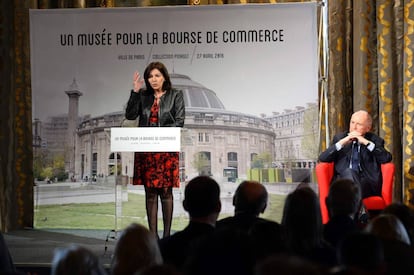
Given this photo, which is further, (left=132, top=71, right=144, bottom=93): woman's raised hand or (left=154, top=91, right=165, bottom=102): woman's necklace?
(left=132, top=71, right=144, bottom=93): woman's raised hand

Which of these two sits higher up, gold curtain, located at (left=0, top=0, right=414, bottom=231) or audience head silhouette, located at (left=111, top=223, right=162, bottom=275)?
gold curtain, located at (left=0, top=0, right=414, bottom=231)

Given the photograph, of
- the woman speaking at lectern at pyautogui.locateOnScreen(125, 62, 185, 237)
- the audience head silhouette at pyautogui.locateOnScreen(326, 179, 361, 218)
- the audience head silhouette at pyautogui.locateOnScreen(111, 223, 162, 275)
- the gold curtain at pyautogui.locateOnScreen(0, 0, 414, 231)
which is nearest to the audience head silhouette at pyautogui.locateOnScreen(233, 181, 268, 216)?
the audience head silhouette at pyautogui.locateOnScreen(326, 179, 361, 218)

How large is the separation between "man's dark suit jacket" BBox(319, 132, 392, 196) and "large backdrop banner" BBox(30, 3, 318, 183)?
0.62 metres

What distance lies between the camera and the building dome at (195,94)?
19.5 ft

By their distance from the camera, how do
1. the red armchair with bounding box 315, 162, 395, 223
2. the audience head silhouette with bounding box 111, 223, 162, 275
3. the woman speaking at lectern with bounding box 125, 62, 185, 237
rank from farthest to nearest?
the woman speaking at lectern with bounding box 125, 62, 185, 237
the red armchair with bounding box 315, 162, 395, 223
the audience head silhouette with bounding box 111, 223, 162, 275

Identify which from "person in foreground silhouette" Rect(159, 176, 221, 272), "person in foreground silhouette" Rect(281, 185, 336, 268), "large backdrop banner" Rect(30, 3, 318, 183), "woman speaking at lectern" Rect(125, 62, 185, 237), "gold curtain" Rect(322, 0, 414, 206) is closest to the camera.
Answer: "person in foreground silhouette" Rect(281, 185, 336, 268)

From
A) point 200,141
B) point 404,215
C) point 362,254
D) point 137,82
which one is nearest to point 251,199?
point 404,215

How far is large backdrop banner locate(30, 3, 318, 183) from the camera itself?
586 cm

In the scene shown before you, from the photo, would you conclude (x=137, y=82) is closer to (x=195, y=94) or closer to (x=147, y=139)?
(x=195, y=94)

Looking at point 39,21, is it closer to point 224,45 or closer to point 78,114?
point 78,114

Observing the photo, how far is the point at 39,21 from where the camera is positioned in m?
5.99

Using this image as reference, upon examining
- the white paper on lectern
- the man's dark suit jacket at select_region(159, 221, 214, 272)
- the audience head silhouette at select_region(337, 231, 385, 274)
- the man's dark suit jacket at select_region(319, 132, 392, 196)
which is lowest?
the man's dark suit jacket at select_region(159, 221, 214, 272)

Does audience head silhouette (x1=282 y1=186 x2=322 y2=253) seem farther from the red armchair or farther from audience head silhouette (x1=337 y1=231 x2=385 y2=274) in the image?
the red armchair

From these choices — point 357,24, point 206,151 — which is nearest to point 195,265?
point 206,151
